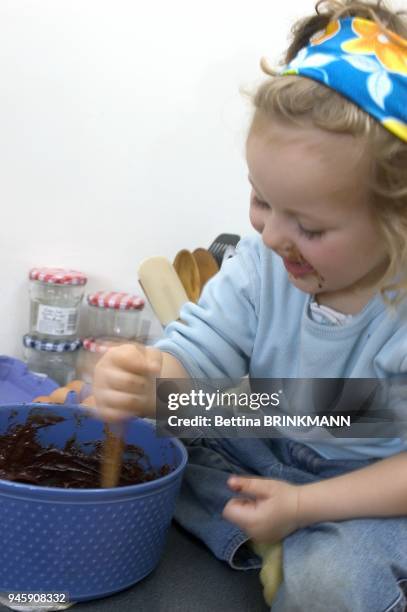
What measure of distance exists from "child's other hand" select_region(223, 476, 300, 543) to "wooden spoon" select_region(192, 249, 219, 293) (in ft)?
1.91

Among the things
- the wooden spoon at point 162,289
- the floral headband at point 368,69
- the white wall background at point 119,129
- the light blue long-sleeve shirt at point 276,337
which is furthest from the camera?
the white wall background at point 119,129

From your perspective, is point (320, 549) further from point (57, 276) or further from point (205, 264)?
point (57, 276)

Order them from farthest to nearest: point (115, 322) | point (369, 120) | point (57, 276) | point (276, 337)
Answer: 1. point (115, 322)
2. point (57, 276)
3. point (276, 337)
4. point (369, 120)

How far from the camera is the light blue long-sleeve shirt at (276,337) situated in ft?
2.19

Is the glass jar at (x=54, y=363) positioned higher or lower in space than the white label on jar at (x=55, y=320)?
lower

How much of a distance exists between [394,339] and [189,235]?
2.33 feet

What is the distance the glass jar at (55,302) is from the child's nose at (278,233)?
717 mm

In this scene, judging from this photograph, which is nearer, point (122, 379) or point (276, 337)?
point (122, 379)

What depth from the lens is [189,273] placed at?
1.18 metres

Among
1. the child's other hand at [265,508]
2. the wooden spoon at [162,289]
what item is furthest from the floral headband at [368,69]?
the wooden spoon at [162,289]

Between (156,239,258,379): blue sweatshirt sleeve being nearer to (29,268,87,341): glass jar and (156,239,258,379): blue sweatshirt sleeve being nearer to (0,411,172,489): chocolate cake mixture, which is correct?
(0,411,172,489): chocolate cake mixture

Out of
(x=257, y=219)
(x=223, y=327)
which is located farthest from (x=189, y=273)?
(x=257, y=219)

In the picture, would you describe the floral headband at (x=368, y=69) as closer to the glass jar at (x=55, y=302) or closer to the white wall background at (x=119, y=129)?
the white wall background at (x=119, y=129)

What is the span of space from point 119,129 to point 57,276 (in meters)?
0.31
